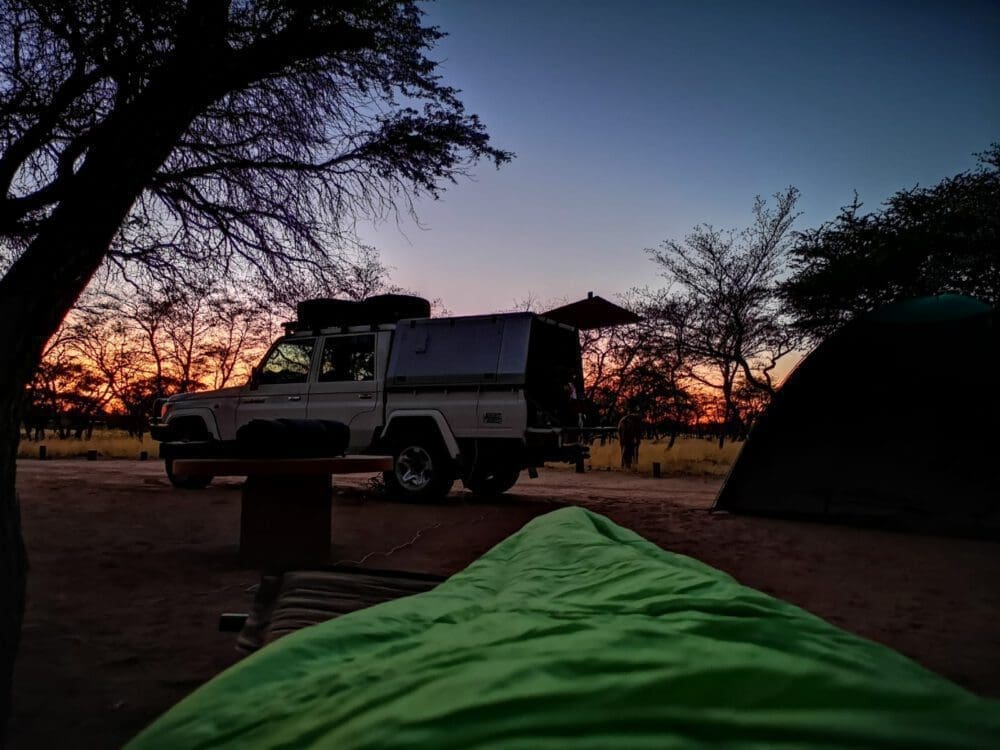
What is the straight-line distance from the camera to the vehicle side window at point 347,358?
941 cm

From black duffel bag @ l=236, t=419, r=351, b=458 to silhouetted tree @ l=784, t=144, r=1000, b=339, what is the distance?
14816 millimetres

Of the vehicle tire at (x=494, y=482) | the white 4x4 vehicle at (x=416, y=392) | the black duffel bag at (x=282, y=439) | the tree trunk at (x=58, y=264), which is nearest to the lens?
the tree trunk at (x=58, y=264)

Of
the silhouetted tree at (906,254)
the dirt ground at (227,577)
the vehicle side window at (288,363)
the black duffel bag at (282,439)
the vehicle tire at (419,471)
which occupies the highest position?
the silhouetted tree at (906,254)

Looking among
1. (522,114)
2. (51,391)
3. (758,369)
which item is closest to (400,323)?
(522,114)

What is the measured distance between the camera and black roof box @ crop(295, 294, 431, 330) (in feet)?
32.3

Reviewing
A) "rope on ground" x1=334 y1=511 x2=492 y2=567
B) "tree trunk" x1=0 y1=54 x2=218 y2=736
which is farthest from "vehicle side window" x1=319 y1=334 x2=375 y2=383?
"tree trunk" x1=0 y1=54 x2=218 y2=736

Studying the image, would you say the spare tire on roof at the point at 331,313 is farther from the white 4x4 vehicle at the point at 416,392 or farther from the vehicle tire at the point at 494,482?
the vehicle tire at the point at 494,482

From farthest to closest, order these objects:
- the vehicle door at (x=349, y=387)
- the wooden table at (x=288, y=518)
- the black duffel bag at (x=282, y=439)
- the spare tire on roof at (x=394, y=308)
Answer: the spare tire on roof at (x=394, y=308) → the vehicle door at (x=349, y=387) → the wooden table at (x=288, y=518) → the black duffel bag at (x=282, y=439)

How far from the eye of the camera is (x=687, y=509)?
8516mm

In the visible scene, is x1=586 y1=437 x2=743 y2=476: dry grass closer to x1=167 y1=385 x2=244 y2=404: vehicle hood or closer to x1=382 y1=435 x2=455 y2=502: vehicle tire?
x1=382 y1=435 x2=455 y2=502: vehicle tire

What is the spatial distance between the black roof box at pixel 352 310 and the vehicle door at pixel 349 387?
1.41 feet

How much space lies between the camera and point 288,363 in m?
9.78

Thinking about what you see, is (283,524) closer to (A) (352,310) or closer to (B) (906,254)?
(A) (352,310)

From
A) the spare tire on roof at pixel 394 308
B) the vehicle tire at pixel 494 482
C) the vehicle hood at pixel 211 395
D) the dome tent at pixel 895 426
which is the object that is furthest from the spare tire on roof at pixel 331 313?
the dome tent at pixel 895 426
